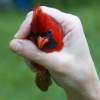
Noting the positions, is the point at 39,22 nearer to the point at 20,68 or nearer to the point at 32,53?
the point at 32,53

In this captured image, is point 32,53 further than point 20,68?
No

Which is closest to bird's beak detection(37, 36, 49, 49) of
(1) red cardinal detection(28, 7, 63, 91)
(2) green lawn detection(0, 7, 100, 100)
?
(1) red cardinal detection(28, 7, 63, 91)

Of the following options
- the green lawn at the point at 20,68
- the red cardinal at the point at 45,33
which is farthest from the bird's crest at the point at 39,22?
the green lawn at the point at 20,68

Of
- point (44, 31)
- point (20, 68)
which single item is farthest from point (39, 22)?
point (20, 68)

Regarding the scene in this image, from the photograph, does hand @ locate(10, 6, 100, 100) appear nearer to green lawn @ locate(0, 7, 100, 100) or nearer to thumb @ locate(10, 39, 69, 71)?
thumb @ locate(10, 39, 69, 71)

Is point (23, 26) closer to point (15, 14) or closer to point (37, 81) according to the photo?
point (37, 81)

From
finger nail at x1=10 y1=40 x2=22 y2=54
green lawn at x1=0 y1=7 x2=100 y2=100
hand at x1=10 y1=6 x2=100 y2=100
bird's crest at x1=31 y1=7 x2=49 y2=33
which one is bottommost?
green lawn at x1=0 y1=7 x2=100 y2=100
